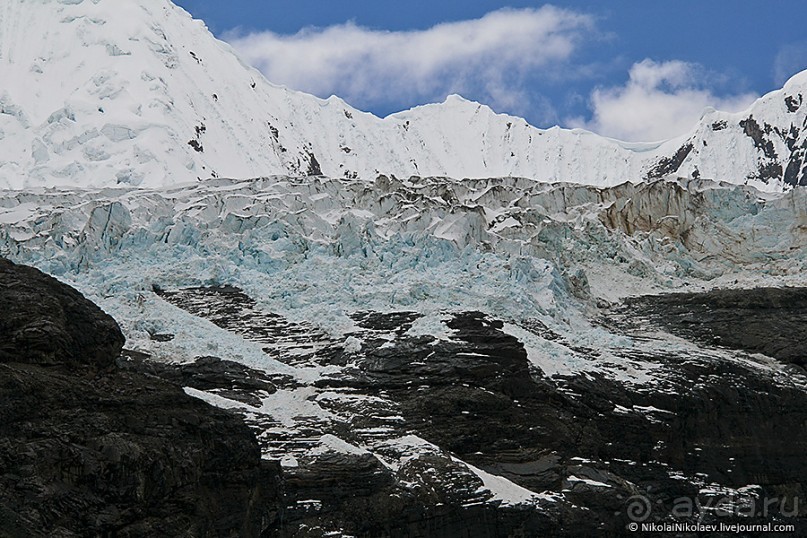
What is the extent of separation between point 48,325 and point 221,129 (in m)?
78.3

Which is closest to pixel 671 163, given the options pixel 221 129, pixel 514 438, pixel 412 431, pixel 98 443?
pixel 221 129

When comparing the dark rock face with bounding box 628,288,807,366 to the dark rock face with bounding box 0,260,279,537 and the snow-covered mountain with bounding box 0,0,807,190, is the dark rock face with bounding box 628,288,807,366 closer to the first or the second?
the dark rock face with bounding box 0,260,279,537

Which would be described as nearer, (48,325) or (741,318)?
(48,325)

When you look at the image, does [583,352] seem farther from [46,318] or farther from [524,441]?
[46,318]

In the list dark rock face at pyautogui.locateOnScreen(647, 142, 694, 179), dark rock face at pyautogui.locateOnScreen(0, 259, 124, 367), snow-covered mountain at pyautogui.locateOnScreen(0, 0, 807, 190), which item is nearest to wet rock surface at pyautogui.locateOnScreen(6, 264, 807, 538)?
dark rock face at pyautogui.locateOnScreen(0, 259, 124, 367)

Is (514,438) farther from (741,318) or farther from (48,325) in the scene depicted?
(48,325)

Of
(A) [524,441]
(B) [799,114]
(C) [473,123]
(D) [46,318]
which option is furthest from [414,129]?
(D) [46,318]

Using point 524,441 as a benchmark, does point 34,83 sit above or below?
above

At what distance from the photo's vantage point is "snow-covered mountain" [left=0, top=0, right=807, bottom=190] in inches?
3438

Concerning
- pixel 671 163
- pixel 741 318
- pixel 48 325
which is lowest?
pixel 48 325

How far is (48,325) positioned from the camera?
83.2 feet

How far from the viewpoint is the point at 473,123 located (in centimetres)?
12925

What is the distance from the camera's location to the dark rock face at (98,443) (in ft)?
67.3

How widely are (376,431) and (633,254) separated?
98.6 ft
